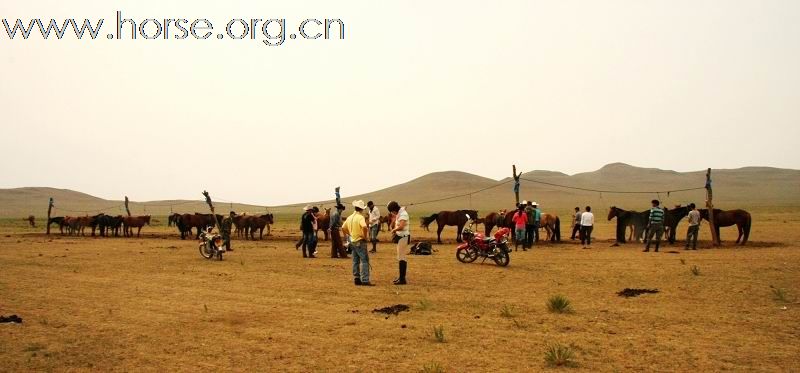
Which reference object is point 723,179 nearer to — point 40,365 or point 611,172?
point 611,172

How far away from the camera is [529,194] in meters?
103

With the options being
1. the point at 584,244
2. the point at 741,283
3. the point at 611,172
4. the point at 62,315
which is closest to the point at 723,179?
the point at 611,172

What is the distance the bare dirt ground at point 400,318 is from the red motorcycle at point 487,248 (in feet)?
1.92

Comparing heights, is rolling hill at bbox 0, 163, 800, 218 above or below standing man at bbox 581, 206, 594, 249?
above

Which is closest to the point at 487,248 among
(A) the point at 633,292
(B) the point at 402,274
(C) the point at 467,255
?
(C) the point at 467,255

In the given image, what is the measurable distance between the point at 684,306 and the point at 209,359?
26.4 feet

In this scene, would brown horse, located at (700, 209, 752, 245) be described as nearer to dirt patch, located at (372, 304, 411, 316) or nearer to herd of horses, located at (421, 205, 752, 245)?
herd of horses, located at (421, 205, 752, 245)

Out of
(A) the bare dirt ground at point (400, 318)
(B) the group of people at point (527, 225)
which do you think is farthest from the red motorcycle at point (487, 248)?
(B) the group of people at point (527, 225)

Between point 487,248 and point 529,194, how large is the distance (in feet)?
289

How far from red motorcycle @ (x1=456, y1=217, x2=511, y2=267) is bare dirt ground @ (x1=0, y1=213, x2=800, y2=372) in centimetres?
58

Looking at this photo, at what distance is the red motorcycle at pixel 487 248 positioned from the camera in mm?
16812

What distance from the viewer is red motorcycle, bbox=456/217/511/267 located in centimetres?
1681

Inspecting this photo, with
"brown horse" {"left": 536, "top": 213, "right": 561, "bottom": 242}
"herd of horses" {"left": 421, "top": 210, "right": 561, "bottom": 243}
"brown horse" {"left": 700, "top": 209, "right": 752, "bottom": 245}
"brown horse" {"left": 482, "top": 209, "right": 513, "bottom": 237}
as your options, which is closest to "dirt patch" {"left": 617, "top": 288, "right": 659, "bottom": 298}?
"herd of horses" {"left": 421, "top": 210, "right": 561, "bottom": 243}

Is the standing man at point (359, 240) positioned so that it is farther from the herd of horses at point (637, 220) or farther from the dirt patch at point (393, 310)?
the herd of horses at point (637, 220)
